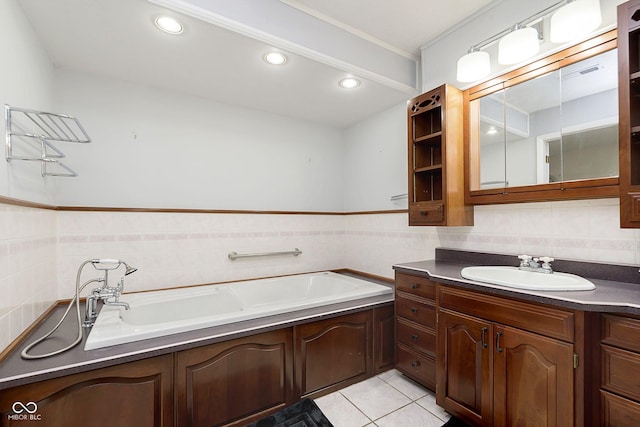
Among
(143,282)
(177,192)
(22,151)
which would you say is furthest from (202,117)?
(143,282)

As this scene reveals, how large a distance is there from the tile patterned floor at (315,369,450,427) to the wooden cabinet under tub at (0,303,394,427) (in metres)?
0.08

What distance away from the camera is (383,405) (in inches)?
72.6

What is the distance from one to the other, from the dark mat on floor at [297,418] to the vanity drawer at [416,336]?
759mm

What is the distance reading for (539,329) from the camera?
130 centimetres

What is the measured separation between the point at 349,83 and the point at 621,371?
2.29 metres

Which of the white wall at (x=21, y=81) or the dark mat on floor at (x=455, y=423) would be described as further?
the dark mat on floor at (x=455, y=423)

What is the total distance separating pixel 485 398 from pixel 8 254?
2.40 meters

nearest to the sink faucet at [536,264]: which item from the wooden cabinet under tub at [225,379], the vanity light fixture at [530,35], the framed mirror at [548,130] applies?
the framed mirror at [548,130]

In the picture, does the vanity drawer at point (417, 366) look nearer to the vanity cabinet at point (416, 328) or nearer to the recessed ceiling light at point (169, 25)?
the vanity cabinet at point (416, 328)

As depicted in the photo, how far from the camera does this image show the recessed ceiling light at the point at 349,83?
2.28 m

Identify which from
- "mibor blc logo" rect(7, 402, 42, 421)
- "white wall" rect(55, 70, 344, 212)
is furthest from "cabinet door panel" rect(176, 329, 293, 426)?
"white wall" rect(55, 70, 344, 212)

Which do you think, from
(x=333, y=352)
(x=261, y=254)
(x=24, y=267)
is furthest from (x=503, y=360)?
(x=24, y=267)

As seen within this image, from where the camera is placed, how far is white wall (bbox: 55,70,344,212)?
2176mm

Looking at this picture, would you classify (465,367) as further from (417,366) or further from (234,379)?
(234,379)
